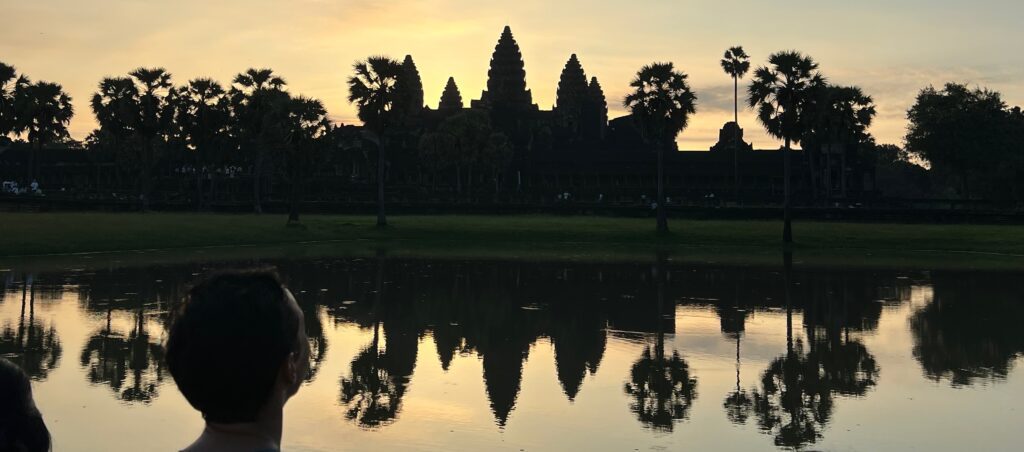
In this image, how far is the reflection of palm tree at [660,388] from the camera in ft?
40.4

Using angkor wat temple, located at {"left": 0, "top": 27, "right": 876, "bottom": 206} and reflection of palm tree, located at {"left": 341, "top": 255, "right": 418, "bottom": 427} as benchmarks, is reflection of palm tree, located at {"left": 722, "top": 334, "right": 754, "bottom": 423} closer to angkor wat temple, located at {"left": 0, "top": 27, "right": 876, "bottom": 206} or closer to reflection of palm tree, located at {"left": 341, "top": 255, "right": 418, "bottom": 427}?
reflection of palm tree, located at {"left": 341, "top": 255, "right": 418, "bottom": 427}

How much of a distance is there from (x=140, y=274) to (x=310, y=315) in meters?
10.6

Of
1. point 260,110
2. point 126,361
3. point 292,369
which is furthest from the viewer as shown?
point 260,110

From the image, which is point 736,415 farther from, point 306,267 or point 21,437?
point 306,267

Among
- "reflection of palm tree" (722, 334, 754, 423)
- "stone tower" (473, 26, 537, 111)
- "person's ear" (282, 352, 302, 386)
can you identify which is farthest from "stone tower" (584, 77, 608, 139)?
"person's ear" (282, 352, 302, 386)

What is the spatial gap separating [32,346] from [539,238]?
1431 inches

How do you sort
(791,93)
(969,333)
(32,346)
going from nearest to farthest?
(32,346), (969,333), (791,93)

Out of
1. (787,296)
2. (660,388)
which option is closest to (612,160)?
(787,296)

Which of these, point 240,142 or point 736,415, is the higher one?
point 240,142

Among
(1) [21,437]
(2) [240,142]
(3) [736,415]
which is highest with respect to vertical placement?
(2) [240,142]

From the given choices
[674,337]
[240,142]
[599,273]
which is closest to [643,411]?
[674,337]

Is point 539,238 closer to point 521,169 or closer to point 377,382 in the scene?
point 377,382

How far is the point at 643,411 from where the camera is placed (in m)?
12.6

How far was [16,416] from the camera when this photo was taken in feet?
8.84
